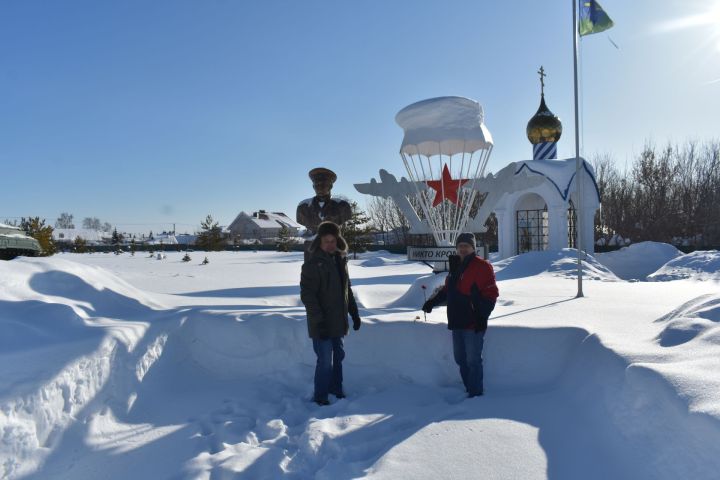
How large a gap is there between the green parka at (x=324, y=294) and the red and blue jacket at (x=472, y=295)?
1075mm

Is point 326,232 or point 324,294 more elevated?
point 326,232

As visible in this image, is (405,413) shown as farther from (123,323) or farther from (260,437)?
(123,323)

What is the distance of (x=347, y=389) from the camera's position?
15.3 feet

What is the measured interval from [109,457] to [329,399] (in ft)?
6.29

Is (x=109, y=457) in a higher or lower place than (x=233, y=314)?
lower

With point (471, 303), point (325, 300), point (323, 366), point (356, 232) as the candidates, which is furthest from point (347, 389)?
point (356, 232)

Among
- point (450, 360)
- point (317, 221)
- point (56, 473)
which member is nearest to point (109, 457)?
point (56, 473)

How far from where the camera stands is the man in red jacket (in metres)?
4.00

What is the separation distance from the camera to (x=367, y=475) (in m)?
2.83

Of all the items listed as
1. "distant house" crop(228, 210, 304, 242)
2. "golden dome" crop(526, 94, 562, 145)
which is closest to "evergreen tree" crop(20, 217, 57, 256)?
"golden dome" crop(526, 94, 562, 145)

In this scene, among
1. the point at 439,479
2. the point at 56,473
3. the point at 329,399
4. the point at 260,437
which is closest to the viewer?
the point at 439,479

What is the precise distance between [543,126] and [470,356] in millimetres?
17221

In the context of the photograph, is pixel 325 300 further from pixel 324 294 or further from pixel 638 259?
pixel 638 259

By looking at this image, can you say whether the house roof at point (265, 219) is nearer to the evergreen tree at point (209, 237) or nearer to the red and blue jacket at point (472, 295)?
the evergreen tree at point (209, 237)
